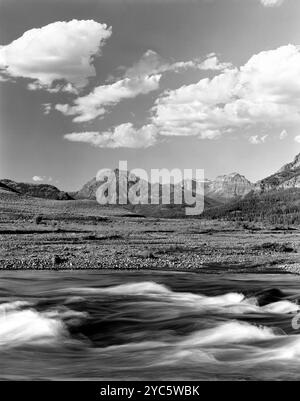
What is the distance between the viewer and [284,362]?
15.3 m

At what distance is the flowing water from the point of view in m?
14.7

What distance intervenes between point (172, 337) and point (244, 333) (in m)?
2.59

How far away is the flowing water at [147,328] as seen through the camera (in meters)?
14.7

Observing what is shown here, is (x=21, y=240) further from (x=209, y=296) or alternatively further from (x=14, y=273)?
(x=209, y=296)

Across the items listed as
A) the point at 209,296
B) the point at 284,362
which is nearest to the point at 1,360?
the point at 284,362

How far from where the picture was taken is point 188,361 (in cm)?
1512

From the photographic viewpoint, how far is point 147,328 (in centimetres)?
2019

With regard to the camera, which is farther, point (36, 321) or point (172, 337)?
point (36, 321)

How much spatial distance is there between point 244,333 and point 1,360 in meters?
8.43
